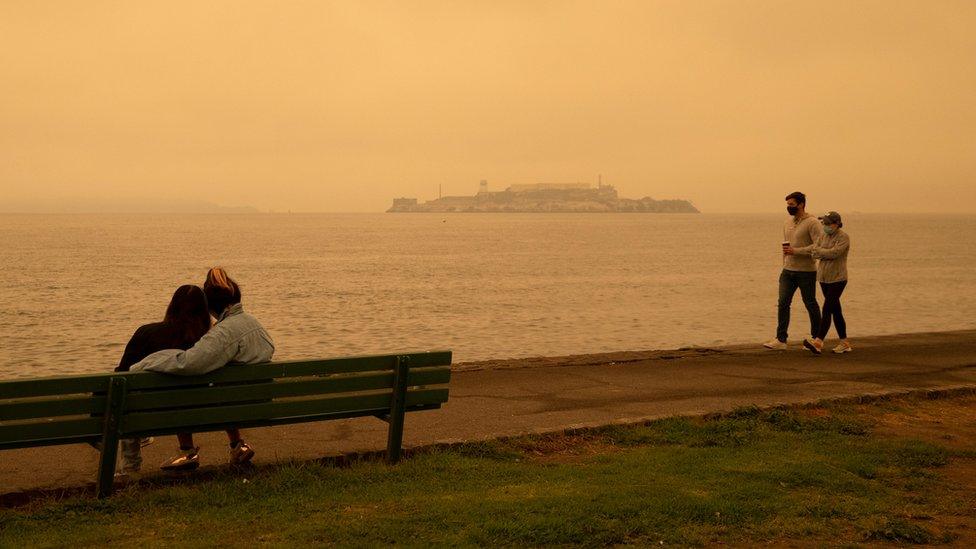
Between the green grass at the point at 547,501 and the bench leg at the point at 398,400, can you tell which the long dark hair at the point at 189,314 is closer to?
the green grass at the point at 547,501

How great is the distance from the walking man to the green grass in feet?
15.7

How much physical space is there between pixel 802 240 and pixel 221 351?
811cm

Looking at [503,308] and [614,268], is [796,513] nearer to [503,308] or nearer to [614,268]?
[503,308]

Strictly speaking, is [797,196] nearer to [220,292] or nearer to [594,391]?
[594,391]

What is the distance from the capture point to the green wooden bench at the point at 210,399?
505cm

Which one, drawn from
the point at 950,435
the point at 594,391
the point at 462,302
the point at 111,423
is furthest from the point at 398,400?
the point at 462,302

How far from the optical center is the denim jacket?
543 cm

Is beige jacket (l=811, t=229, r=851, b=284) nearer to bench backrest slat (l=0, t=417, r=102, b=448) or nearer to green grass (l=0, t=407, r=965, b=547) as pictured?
green grass (l=0, t=407, r=965, b=547)

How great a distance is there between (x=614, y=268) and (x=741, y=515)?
2063 inches

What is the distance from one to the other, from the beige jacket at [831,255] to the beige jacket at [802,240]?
0.10 metres

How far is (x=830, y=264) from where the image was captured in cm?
1155

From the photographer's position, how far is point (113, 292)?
130 feet

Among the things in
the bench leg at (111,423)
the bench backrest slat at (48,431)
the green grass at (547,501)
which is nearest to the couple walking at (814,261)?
the green grass at (547,501)

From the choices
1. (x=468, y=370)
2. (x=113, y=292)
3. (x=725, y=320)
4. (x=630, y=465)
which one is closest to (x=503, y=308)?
(x=725, y=320)
